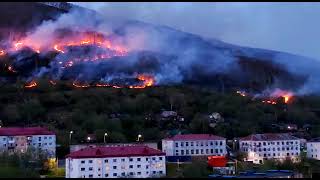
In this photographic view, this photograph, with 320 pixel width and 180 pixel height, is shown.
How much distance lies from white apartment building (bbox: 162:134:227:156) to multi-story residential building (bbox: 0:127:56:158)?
5.34 metres

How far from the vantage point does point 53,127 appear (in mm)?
31766

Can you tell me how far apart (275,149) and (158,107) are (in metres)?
11.7

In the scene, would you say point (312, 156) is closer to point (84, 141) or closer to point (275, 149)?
point (275, 149)

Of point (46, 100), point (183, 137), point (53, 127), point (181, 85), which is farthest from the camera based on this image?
point (181, 85)

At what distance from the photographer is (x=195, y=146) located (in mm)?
28656

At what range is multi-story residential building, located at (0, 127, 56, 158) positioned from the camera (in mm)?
27344

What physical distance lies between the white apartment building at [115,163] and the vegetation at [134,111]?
4651 millimetres

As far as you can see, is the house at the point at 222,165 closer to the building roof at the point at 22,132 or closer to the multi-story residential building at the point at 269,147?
the multi-story residential building at the point at 269,147

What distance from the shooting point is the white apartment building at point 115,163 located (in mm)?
22922

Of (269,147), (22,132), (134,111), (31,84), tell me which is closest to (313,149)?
(269,147)

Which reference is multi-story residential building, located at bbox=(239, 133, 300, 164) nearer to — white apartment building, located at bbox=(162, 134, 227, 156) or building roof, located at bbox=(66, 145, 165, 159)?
white apartment building, located at bbox=(162, 134, 227, 156)

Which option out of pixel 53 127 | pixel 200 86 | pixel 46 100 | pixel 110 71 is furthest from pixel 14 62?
pixel 53 127

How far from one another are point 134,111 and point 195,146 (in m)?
9.83

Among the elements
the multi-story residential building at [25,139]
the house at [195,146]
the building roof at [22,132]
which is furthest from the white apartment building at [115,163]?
the building roof at [22,132]
